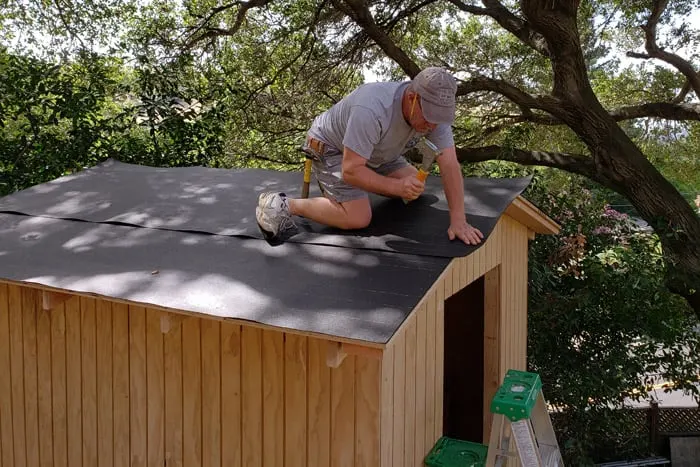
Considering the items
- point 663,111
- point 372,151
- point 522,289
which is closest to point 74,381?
point 372,151

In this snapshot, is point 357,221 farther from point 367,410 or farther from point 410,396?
point 367,410

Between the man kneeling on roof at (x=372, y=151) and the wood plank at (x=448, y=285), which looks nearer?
the man kneeling on roof at (x=372, y=151)

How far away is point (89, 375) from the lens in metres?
3.57

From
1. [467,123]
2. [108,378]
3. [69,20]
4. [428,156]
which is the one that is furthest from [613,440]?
[69,20]

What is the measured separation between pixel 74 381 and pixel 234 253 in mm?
1255

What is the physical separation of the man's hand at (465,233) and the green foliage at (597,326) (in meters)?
4.25

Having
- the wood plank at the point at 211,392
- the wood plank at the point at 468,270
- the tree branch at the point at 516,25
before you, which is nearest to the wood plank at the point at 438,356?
the wood plank at the point at 468,270

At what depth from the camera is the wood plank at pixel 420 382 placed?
124 inches

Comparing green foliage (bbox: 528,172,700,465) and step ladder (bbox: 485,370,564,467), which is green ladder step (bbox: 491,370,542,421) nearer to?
step ladder (bbox: 485,370,564,467)

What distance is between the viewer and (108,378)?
3.50m

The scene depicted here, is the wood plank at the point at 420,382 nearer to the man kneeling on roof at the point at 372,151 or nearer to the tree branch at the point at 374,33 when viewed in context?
the man kneeling on roof at the point at 372,151

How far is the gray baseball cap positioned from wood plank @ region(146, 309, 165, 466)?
5.78ft

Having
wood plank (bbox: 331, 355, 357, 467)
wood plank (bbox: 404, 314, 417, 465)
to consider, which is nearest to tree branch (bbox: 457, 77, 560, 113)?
wood plank (bbox: 404, 314, 417, 465)

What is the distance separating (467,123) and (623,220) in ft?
10.5
